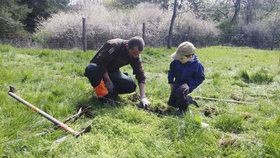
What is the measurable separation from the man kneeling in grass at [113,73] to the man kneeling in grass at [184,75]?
0.48 meters

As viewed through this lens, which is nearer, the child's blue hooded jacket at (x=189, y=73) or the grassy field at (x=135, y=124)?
the grassy field at (x=135, y=124)

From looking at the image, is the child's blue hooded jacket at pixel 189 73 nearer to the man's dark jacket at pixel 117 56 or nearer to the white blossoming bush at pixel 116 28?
the man's dark jacket at pixel 117 56

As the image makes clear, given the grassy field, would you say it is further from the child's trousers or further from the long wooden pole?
the child's trousers

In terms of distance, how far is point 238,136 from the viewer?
3.85 metres

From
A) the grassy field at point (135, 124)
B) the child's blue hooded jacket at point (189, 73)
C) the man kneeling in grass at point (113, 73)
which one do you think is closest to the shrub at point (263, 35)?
the grassy field at point (135, 124)

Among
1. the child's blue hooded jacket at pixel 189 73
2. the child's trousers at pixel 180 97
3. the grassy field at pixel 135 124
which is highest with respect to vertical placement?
the child's blue hooded jacket at pixel 189 73

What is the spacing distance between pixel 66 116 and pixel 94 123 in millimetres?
483

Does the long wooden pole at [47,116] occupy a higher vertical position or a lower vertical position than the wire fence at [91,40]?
higher

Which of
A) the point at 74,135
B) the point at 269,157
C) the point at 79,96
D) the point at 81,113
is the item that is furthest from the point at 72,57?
the point at 269,157

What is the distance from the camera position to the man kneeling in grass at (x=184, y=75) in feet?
15.0

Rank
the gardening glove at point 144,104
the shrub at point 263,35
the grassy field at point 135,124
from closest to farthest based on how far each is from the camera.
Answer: the grassy field at point 135,124
the gardening glove at point 144,104
the shrub at point 263,35

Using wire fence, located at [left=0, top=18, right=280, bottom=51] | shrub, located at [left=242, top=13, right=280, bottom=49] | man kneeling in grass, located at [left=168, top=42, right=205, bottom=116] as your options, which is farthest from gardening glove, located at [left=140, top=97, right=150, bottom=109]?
shrub, located at [left=242, top=13, right=280, bottom=49]

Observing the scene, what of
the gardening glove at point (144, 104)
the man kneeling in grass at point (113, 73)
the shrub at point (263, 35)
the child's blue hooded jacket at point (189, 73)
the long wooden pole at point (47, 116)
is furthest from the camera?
the shrub at point (263, 35)

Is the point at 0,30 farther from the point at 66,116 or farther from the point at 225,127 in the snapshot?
the point at 225,127
